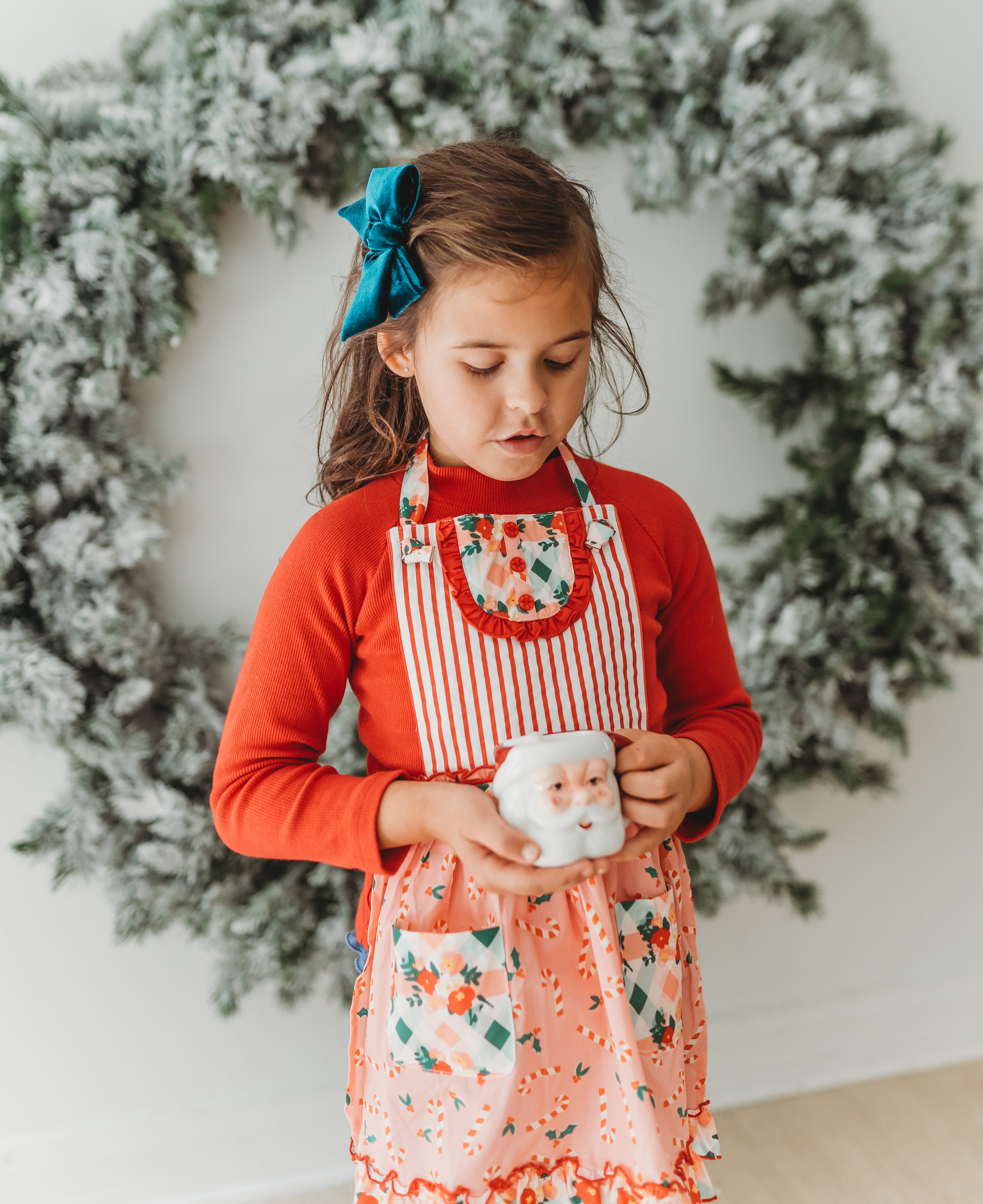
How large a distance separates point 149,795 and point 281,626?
19.1 inches

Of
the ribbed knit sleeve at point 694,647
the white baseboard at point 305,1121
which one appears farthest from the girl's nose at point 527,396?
the white baseboard at point 305,1121

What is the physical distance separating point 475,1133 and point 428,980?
13 cm

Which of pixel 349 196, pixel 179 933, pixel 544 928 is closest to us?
pixel 544 928

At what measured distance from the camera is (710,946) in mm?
1532

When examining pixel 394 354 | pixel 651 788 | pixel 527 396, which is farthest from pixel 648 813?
pixel 394 354

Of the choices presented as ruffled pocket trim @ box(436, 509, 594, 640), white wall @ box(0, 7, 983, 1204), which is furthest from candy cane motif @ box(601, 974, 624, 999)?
white wall @ box(0, 7, 983, 1204)

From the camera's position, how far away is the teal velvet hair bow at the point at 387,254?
76 centimetres

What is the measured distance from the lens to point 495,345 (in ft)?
2.41

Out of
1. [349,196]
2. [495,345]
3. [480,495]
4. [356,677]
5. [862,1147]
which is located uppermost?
[349,196]

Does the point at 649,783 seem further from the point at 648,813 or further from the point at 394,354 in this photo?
the point at 394,354

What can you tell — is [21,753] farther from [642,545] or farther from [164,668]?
[642,545]

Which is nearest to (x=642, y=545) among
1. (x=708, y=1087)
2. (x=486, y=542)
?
(x=486, y=542)

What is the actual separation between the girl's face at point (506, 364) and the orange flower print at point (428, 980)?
15.8 inches

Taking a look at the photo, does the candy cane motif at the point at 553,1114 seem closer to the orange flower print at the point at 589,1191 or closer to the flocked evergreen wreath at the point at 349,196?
the orange flower print at the point at 589,1191
